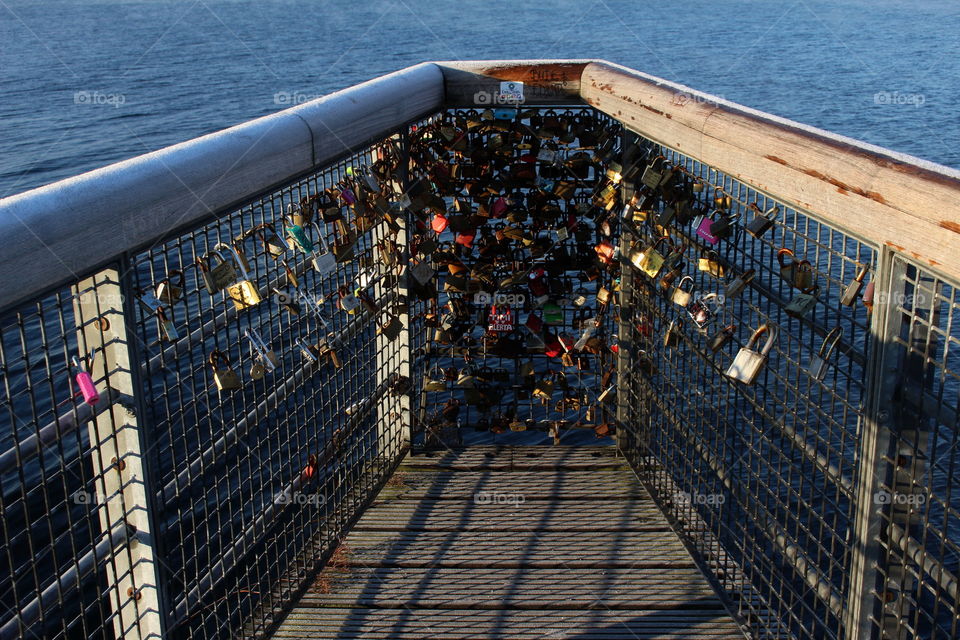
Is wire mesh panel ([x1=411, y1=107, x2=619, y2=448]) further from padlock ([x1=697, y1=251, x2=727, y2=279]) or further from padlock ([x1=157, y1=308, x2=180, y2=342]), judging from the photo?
padlock ([x1=157, y1=308, x2=180, y2=342])

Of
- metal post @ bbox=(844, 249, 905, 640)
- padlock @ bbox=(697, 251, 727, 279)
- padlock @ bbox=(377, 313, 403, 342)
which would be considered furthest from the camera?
padlock @ bbox=(377, 313, 403, 342)

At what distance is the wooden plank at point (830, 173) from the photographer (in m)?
2.14

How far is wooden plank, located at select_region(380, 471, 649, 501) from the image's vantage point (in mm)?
5387

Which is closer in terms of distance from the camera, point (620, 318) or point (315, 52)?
point (620, 318)

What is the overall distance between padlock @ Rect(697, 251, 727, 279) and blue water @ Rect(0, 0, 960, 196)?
15837 millimetres

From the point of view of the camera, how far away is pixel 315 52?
43.3 metres

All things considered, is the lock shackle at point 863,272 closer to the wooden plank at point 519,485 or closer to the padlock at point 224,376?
the padlock at point 224,376

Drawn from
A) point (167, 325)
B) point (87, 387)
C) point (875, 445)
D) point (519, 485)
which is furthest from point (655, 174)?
point (87, 387)

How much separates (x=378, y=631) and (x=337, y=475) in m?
1.16

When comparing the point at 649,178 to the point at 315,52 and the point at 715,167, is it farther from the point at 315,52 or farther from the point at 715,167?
the point at 315,52

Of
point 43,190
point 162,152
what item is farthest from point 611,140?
point 43,190

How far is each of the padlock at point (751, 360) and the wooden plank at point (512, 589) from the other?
64.7 inches

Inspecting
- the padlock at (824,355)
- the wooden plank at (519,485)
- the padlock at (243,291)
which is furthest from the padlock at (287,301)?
the wooden plank at (519,485)

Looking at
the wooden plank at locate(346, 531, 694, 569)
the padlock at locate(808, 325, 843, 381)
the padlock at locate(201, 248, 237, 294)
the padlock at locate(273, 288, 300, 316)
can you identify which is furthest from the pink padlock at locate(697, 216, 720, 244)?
the padlock at locate(201, 248, 237, 294)
